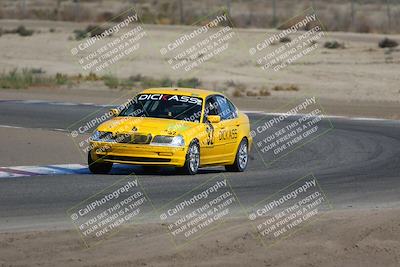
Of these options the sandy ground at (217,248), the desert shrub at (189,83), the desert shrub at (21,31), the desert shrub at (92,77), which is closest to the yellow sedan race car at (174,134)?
the sandy ground at (217,248)

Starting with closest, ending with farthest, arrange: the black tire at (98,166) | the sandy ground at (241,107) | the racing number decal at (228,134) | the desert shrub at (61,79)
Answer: the sandy ground at (241,107), the black tire at (98,166), the racing number decal at (228,134), the desert shrub at (61,79)

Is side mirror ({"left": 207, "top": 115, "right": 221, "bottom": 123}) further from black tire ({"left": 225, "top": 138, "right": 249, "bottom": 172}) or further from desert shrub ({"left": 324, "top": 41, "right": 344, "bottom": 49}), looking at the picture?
desert shrub ({"left": 324, "top": 41, "right": 344, "bottom": 49})

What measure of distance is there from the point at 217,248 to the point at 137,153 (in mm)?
6108

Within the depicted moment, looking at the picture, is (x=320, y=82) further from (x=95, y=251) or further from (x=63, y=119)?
(x=95, y=251)

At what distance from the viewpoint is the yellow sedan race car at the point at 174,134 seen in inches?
711

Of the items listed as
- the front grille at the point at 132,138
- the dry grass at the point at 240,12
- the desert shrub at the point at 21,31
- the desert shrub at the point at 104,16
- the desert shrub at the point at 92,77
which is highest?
the front grille at the point at 132,138

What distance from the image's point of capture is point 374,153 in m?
23.2

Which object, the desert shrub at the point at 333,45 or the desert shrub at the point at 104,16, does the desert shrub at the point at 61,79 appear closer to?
the desert shrub at the point at 333,45

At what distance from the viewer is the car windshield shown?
18984mm

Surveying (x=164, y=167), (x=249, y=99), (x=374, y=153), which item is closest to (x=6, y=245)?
(x=164, y=167)

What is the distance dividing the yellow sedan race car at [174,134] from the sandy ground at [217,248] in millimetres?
4715

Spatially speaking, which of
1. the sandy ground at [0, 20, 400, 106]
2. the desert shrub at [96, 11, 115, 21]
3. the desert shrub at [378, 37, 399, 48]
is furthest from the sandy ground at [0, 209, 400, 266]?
the desert shrub at [96, 11, 115, 21]

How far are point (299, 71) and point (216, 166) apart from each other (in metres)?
24.0

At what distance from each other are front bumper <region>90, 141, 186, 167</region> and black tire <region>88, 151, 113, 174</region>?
0.54 ft
